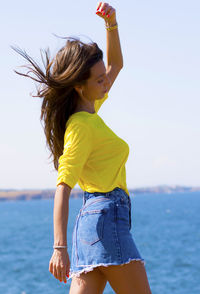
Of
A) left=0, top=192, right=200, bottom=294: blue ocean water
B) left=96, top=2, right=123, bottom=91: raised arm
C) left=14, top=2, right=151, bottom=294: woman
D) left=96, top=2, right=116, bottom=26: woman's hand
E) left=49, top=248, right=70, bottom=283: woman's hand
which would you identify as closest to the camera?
left=49, top=248, right=70, bottom=283: woman's hand

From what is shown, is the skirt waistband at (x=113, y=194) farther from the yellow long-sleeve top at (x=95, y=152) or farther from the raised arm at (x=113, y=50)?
the raised arm at (x=113, y=50)

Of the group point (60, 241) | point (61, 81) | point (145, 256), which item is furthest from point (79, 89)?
point (145, 256)

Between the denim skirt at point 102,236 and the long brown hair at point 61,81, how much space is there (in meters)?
0.42

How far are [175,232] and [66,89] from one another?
78523 millimetres

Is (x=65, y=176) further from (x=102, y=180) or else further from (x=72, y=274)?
(x=72, y=274)

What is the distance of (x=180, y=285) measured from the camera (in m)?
47.8

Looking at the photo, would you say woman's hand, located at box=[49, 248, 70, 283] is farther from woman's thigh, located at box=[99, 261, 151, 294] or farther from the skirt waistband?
the skirt waistband

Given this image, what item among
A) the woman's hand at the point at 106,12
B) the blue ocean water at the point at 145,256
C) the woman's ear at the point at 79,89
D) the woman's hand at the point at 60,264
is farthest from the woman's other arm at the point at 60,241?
the blue ocean water at the point at 145,256

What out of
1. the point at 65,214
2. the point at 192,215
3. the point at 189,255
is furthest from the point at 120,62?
the point at 192,215

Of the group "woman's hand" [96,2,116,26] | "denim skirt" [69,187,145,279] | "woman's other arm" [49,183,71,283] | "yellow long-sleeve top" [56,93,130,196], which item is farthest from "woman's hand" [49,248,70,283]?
"woman's hand" [96,2,116,26]

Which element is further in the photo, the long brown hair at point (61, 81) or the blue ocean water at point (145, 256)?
the blue ocean water at point (145, 256)

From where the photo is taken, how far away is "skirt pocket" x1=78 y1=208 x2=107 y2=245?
2.91 m

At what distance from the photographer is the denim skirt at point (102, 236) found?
291 cm

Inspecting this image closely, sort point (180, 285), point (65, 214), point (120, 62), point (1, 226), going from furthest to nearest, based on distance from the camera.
Answer: 1. point (1, 226)
2. point (180, 285)
3. point (120, 62)
4. point (65, 214)
